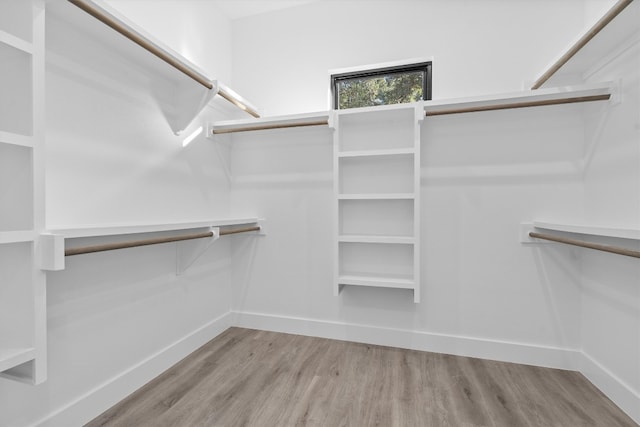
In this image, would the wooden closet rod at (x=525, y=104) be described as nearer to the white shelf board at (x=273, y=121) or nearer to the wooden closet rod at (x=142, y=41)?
the white shelf board at (x=273, y=121)

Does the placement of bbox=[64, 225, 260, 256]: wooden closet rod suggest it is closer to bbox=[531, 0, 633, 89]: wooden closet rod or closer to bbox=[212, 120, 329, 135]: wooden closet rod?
bbox=[212, 120, 329, 135]: wooden closet rod

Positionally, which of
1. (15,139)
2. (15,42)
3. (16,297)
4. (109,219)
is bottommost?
(16,297)

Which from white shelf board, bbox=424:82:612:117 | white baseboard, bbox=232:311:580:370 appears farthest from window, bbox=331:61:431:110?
white baseboard, bbox=232:311:580:370

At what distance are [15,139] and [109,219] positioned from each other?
0.61 meters

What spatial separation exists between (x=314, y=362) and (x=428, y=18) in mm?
2323

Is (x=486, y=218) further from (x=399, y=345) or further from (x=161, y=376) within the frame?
(x=161, y=376)

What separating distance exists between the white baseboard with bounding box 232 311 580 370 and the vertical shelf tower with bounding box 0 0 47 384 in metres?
1.53

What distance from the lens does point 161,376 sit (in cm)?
174

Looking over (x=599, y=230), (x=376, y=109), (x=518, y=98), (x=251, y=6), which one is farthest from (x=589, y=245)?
(x=251, y=6)

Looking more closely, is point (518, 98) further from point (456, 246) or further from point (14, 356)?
point (14, 356)

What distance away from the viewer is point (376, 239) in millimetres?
1987

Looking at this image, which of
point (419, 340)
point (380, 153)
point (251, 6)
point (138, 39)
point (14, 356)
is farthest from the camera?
point (251, 6)

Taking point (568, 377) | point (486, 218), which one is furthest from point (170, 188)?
point (568, 377)

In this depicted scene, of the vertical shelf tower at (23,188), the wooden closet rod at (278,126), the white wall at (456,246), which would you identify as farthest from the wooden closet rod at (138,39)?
the white wall at (456,246)
